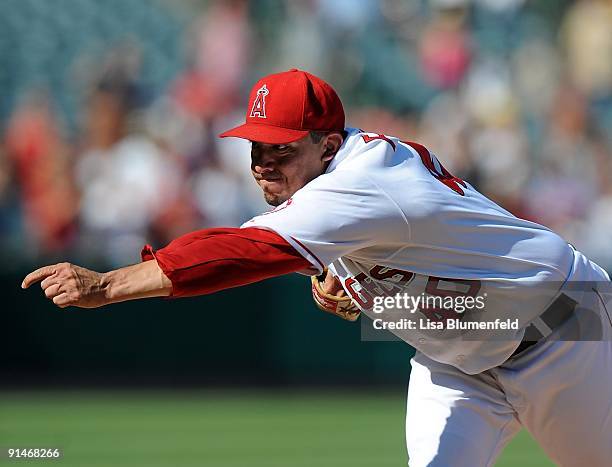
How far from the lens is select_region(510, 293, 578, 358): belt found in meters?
4.38

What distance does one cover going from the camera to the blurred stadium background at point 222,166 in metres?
9.77

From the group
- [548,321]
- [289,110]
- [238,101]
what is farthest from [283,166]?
[238,101]

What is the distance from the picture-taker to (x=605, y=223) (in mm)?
11391

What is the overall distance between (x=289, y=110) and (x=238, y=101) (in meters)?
7.89

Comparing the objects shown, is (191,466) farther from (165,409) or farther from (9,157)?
(9,157)

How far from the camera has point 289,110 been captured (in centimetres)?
402

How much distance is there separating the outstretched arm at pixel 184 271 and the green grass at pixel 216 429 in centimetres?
399

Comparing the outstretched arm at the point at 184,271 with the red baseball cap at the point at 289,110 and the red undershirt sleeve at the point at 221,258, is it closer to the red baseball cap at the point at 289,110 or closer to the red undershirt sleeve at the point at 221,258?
the red undershirt sleeve at the point at 221,258

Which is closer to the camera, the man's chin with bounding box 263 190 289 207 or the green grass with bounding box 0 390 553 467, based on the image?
the man's chin with bounding box 263 190 289 207

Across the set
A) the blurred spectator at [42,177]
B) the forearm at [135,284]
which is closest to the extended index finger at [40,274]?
the forearm at [135,284]

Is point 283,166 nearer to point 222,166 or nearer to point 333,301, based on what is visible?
point 333,301

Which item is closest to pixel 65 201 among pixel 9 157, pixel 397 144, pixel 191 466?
pixel 9 157

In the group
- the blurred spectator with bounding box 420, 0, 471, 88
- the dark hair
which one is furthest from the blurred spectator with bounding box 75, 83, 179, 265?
the dark hair

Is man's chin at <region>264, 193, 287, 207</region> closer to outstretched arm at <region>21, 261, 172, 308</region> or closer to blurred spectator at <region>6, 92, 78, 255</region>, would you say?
outstretched arm at <region>21, 261, 172, 308</region>
